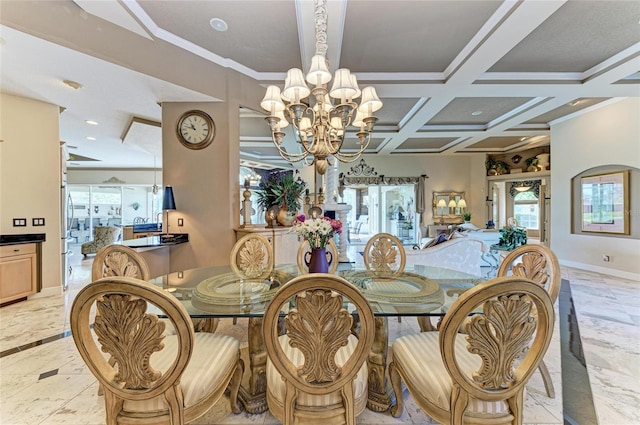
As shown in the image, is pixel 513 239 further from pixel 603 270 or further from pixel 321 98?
pixel 321 98

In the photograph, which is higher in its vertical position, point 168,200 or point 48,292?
point 168,200

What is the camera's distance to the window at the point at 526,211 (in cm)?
1010

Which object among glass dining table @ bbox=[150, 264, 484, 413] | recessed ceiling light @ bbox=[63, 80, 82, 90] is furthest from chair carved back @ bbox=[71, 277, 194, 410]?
recessed ceiling light @ bbox=[63, 80, 82, 90]

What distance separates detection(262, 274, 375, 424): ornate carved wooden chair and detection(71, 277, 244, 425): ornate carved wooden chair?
37cm

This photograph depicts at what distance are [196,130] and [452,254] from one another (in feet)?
12.5

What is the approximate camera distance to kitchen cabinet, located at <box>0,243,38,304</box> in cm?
323

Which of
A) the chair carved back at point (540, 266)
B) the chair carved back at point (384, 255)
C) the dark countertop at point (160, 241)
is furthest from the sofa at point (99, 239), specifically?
the chair carved back at point (540, 266)

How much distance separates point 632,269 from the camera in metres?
4.51

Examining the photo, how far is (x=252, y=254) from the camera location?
2.58m

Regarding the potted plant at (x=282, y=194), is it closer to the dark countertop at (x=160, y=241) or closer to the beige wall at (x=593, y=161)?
the dark countertop at (x=160, y=241)

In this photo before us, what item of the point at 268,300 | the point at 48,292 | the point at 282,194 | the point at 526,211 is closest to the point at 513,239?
the point at 282,194

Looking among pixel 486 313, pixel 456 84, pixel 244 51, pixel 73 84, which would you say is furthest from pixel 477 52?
pixel 73 84

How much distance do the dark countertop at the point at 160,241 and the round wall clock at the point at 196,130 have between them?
1.16 metres

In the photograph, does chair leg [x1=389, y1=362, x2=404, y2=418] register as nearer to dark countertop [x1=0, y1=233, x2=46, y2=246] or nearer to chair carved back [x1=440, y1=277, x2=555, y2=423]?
chair carved back [x1=440, y1=277, x2=555, y2=423]
